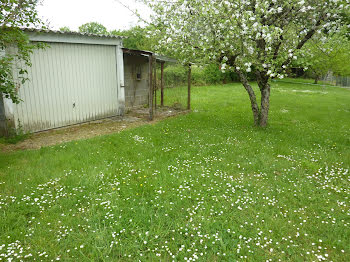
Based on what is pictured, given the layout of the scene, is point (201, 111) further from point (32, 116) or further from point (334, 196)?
point (334, 196)

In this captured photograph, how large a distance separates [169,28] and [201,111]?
5.21 meters

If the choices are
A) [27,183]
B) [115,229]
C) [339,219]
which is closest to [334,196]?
→ [339,219]

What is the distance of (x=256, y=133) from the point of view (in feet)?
27.8

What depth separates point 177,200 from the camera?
4.42 m

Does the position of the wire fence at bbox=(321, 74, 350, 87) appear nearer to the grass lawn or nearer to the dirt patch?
the dirt patch

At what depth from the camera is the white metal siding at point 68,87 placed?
26.8 feet

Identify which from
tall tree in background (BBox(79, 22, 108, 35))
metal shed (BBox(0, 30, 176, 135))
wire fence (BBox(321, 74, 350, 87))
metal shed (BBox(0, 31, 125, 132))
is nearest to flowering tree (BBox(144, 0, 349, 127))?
metal shed (BBox(0, 30, 176, 135))

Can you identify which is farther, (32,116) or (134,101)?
(134,101)

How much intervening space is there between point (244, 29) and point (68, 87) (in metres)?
6.24

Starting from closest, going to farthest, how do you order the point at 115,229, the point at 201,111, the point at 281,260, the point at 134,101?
1. the point at 281,260
2. the point at 115,229
3. the point at 201,111
4. the point at 134,101

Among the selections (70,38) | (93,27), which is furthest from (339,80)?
(93,27)

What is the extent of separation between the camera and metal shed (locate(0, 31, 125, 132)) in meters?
8.05

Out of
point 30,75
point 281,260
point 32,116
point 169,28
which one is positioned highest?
point 169,28

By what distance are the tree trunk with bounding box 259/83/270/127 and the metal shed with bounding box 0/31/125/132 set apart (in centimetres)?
574
